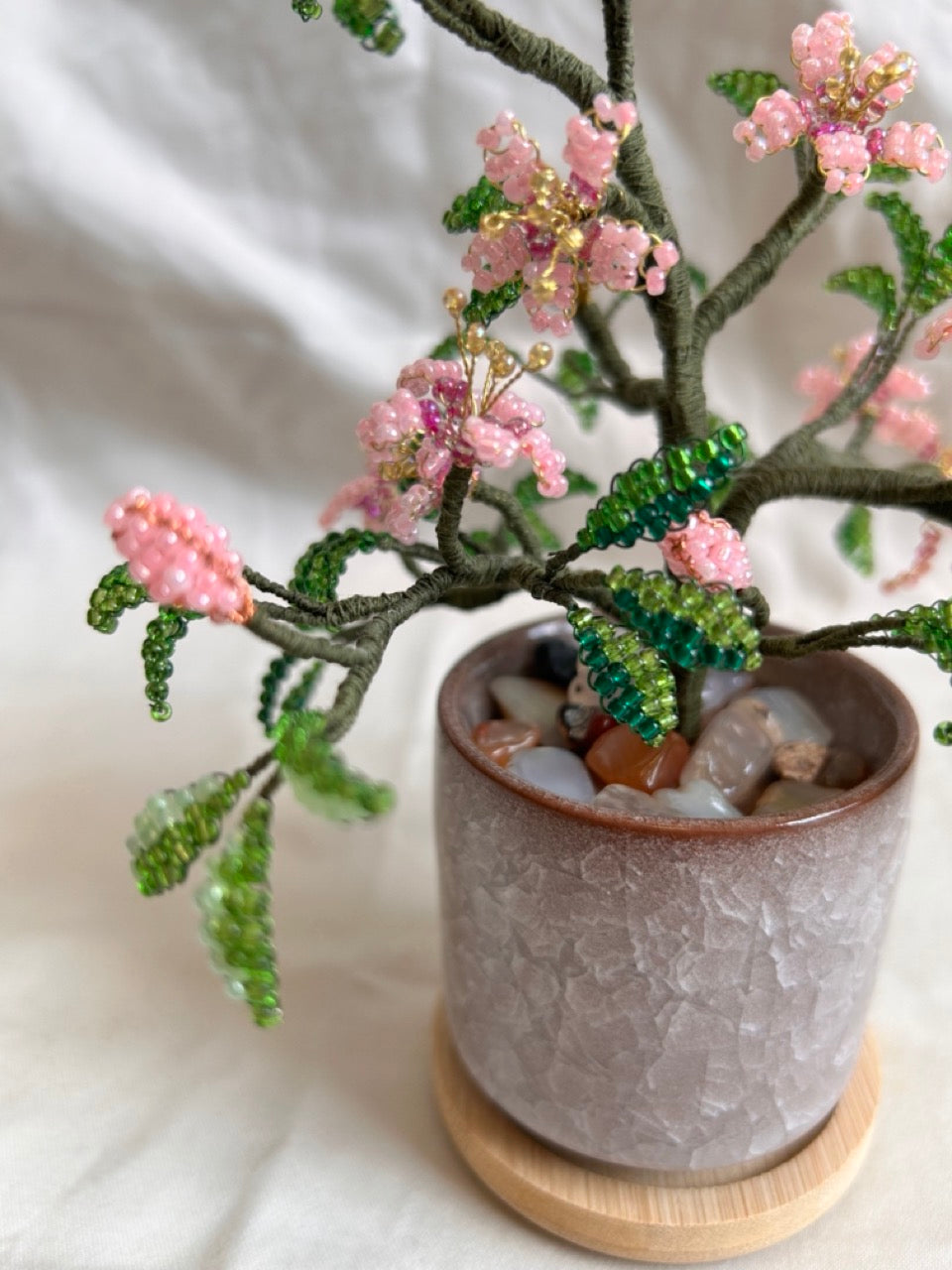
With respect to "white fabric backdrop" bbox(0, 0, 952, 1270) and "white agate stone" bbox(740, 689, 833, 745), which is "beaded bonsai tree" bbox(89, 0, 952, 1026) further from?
"white fabric backdrop" bbox(0, 0, 952, 1270)

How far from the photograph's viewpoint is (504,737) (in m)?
0.67

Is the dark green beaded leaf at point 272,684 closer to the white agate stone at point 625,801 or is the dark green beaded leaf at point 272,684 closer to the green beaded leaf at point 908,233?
the white agate stone at point 625,801

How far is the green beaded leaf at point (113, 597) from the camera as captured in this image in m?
0.50

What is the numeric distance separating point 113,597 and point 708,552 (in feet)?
0.78

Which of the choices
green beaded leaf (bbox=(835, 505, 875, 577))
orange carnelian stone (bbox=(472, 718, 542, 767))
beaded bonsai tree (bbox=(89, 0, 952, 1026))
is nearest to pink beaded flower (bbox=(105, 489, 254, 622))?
beaded bonsai tree (bbox=(89, 0, 952, 1026))

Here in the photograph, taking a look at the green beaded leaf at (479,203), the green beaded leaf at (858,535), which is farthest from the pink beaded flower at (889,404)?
the green beaded leaf at (479,203)

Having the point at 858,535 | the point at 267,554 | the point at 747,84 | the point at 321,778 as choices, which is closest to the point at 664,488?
the point at 321,778

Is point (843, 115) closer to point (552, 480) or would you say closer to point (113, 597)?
point (552, 480)

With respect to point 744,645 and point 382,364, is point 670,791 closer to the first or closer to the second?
point 744,645

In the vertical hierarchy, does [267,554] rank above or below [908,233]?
below

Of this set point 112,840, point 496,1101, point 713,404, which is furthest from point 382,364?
point 496,1101

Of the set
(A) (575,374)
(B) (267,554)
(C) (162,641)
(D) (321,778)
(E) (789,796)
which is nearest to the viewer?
(D) (321,778)

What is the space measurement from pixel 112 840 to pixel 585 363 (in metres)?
0.50

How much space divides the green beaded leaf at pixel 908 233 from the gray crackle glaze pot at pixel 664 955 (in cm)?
22
